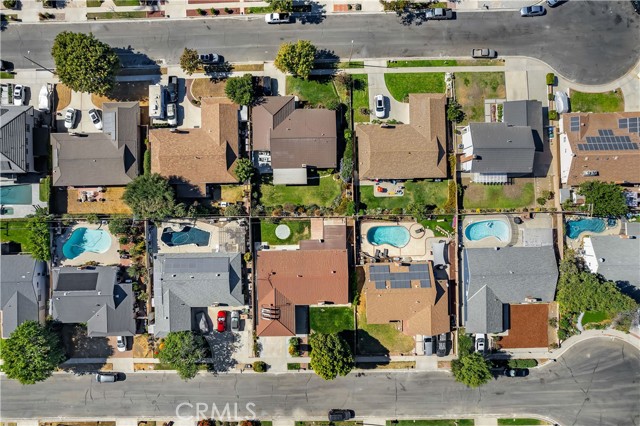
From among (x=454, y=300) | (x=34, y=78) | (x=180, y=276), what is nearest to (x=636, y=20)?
(x=454, y=300)

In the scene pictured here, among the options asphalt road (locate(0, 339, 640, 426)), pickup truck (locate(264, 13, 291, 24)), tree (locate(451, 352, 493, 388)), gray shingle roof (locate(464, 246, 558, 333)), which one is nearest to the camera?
tree (locate(451, 352, 493, 388))

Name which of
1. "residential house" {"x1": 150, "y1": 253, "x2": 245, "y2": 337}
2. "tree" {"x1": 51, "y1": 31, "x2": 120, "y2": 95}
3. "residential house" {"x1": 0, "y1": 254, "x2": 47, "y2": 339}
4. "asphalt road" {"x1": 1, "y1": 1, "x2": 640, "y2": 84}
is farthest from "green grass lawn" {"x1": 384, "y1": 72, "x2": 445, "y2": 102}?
"residential house" {"x1": 0, "y1": 254, "x2": 47, "y2": 339}

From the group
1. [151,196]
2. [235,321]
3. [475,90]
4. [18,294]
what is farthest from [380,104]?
[18,294]

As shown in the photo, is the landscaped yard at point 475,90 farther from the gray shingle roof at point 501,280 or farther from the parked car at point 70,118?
the parked car at point 70,118

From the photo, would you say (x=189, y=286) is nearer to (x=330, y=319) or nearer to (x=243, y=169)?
(x=243, y=169)

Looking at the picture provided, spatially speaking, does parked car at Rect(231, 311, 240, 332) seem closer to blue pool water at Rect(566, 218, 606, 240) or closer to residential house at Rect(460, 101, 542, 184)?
residential house at Rect(460, 101, 542, 184)

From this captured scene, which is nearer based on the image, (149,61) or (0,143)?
(0,143)

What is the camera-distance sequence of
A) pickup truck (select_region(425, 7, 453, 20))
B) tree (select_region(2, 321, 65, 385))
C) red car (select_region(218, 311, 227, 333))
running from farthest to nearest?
pickup truck (select_region(425, 7, 453, 20)), red car (select_region(218, 311, 227, 333)), tree (select_region(2, 321, 65, 385))

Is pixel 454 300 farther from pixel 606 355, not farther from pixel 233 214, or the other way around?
pixel 233 214
